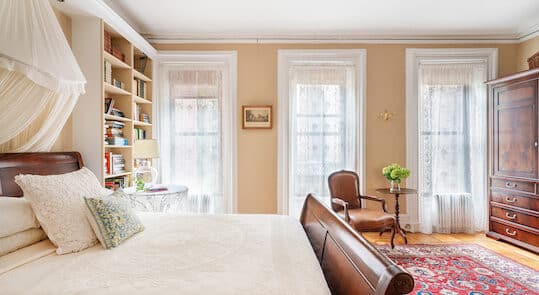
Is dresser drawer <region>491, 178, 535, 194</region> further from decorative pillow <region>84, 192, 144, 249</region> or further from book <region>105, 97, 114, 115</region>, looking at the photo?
book <region>105, 97, 114, 115</region>

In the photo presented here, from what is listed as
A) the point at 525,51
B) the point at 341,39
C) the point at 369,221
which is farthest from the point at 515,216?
the point at 341,39

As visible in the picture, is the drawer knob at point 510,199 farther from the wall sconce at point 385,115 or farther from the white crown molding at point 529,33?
the white crown molding at point 529,33

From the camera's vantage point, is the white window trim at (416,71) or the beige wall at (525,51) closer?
the beige wall at (525,51)

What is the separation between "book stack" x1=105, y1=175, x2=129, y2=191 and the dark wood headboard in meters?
0.62

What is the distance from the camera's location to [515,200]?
3451 millimetres

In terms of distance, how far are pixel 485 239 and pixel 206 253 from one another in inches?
157

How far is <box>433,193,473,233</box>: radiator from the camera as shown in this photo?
4016 millimetres

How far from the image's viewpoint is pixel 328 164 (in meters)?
4.04

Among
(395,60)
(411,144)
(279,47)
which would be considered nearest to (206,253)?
(279,47)

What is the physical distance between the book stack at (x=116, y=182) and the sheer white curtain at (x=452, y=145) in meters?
3.90

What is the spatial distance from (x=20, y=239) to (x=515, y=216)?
474 cm

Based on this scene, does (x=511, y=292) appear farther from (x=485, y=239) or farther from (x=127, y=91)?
(x=127, y=91)

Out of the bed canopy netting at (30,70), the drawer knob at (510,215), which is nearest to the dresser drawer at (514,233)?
the drawer knob at (510,215)

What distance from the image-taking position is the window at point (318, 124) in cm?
400
